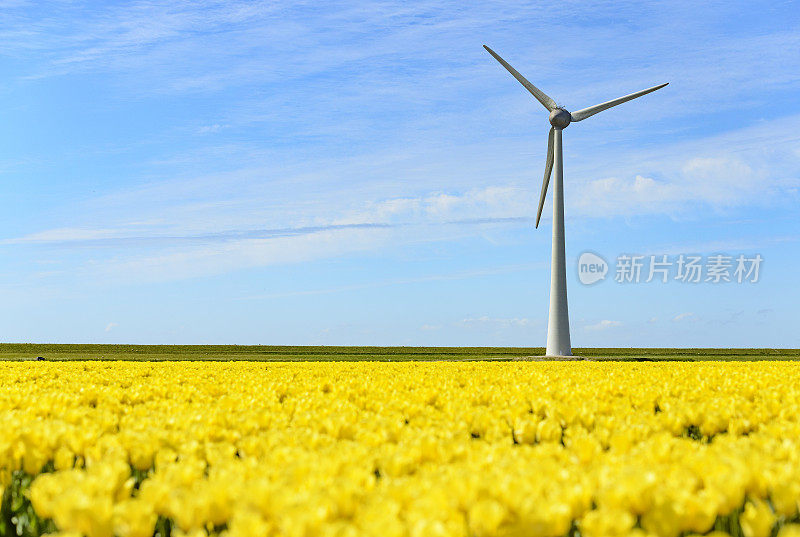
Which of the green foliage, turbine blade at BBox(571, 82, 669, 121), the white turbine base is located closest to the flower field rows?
the green foliage

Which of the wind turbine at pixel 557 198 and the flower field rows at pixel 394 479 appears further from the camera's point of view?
the wind turbine at pixel 557 198

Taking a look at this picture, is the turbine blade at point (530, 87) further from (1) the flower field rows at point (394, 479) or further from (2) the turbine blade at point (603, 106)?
(1) the flower field rows at point (394, 479)

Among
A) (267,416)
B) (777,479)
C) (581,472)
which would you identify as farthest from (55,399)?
(777,479)

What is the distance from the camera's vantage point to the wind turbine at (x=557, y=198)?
55.6 meters

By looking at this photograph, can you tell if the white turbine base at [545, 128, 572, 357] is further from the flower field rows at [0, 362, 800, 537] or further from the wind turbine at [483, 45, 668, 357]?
the flower field rows at [0, 362, 800, 537]

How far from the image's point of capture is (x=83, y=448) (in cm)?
524

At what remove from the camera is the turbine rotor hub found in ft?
188

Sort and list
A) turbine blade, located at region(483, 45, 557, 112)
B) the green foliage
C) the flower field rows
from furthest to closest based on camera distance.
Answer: turbine blade, located at region(483, 45, 557, 112) < the green foliage < the flower field rows

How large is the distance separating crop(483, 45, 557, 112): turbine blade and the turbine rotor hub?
40.1 inches

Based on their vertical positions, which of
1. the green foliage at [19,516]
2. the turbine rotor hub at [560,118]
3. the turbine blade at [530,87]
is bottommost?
the green foliage at [19,516]

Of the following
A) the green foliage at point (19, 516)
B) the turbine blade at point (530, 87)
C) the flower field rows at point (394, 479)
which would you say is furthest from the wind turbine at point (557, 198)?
the green foliage at point (19, 516)

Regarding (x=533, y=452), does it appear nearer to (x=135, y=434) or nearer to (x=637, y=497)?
(x=637, y=497)

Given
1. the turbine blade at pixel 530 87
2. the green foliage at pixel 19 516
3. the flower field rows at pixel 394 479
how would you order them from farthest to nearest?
the turbine blade at pixel 530 87 → the green foliage at pixel 19 516 → the flower field rows at pixel 394 479

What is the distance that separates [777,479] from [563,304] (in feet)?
182
